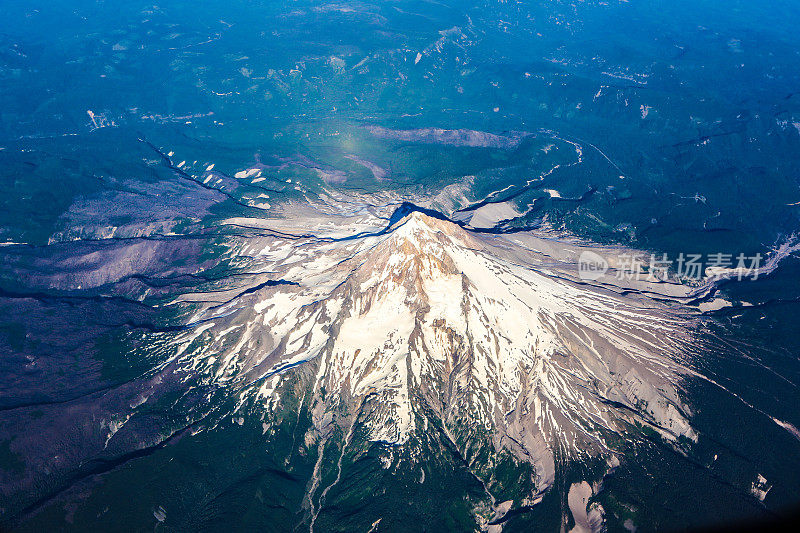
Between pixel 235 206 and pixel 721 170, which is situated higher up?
pixel 721 170

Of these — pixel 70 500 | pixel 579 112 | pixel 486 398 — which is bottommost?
pixel 70 500

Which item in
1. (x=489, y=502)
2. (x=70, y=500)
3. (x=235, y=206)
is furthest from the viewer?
(x=235, y=206)

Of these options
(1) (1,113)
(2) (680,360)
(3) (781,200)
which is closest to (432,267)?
(2) (680,360)

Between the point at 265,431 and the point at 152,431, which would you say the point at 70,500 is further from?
the point at 265,431

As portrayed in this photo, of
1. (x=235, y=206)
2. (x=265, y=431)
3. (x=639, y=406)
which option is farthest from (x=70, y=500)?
(x=639, y=406)

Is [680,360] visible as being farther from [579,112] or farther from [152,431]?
[579,112]

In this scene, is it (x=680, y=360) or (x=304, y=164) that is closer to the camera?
(x=680, y=360)

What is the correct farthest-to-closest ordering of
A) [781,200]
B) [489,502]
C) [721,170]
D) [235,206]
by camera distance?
[721,170] < [781,200] < [235,206] < [489,502]
